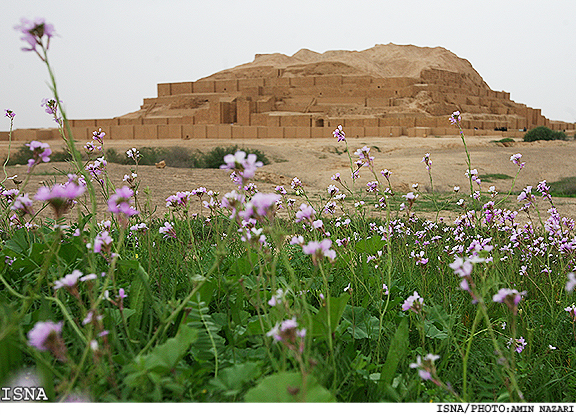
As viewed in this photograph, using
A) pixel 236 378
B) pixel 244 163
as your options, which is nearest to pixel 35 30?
pixel 244 163

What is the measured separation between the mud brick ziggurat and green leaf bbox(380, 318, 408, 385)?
88.2 ft

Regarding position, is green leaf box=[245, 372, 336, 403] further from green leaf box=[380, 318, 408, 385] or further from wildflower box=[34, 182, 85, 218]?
wildflower box=[34, 182, 85, 218]

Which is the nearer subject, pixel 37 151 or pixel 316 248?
pixel 316 248

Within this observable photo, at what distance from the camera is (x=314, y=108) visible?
3953cm

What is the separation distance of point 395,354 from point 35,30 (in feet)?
4.56

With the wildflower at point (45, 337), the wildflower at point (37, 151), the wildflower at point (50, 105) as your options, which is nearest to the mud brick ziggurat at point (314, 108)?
the wildflower at point (50, 105)

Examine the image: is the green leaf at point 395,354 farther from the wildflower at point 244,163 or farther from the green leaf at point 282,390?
the wildflower at point 244,163

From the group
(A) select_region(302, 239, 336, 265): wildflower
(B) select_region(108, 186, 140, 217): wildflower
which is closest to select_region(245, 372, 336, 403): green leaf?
(A) select_region(302, 239, 336, 265): wildflower

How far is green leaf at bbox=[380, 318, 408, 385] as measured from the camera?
57.2 inches

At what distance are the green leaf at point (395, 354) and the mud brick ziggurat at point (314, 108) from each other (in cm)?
2689

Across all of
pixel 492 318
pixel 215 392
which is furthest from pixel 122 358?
pixel 492 318

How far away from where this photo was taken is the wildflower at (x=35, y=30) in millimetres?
1166

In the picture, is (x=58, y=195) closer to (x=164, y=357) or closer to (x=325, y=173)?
(x=164, y=357)

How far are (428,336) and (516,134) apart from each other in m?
35.8
